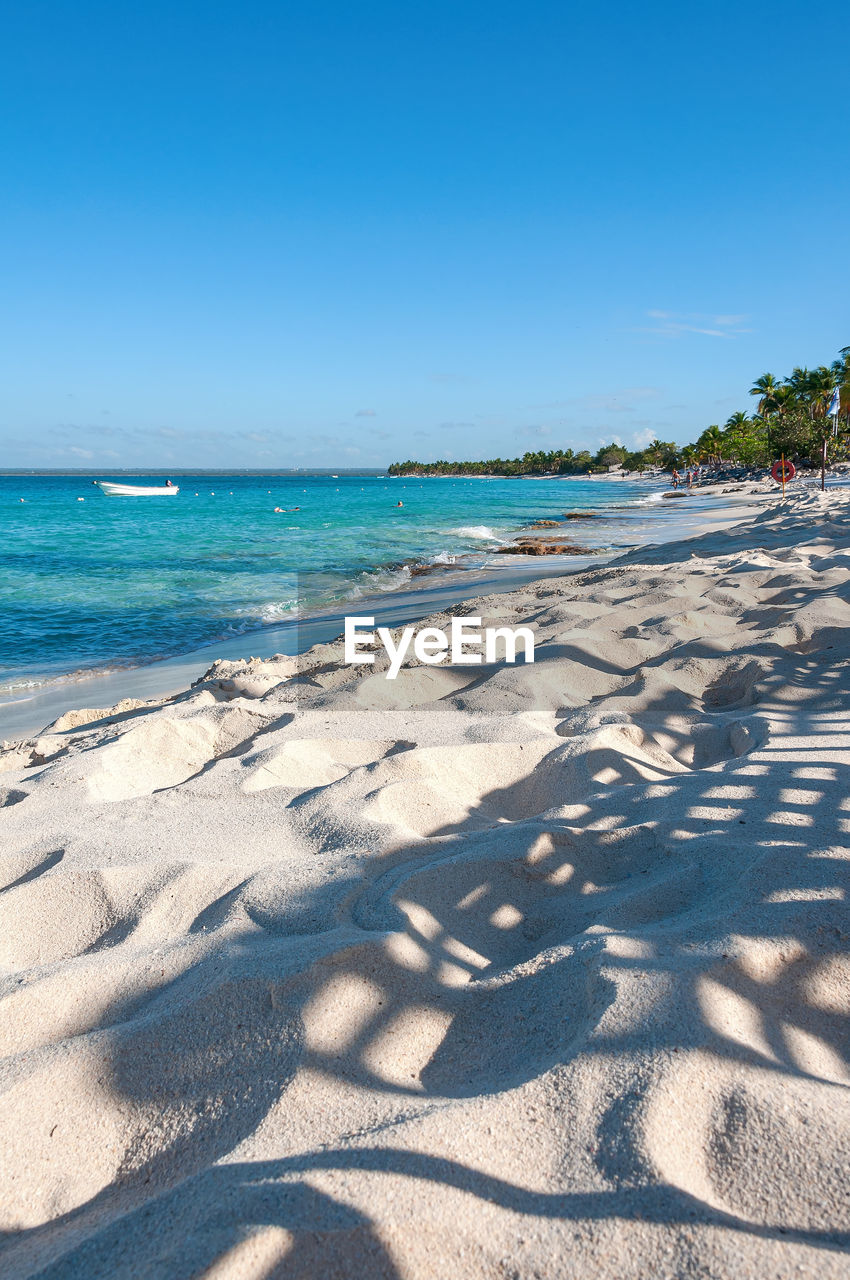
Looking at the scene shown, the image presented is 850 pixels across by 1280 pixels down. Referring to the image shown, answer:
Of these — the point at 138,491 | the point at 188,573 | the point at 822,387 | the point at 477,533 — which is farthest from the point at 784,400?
the point at 138,491

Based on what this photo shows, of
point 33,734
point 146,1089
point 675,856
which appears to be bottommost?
point 33,734

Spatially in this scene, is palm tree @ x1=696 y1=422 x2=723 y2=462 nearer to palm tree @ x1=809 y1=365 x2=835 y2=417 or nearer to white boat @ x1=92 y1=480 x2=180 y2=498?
palm tree @ x1=809 y1=365 x2=835 y2=417

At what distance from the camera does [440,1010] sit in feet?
5.61

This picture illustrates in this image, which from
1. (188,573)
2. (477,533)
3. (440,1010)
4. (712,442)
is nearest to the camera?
(440,1010)

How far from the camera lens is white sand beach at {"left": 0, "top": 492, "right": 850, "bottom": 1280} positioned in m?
1.11

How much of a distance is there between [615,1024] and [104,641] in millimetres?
10872

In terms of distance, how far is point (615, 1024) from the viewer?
58.4 inches

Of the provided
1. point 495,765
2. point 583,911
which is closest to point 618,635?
point 495,765

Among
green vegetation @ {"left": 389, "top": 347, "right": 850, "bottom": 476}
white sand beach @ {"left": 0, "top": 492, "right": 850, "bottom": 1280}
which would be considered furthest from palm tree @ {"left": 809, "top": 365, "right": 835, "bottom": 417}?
white sand beach @ {"left": 0, "top": 492, "right": 850, "bottom": 1280}

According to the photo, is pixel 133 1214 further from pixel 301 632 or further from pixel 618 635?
pixel 301 632

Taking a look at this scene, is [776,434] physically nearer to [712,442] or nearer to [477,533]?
[712,442]

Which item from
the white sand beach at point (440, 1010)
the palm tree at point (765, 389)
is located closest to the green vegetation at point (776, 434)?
the palm tree at point (765, 389)

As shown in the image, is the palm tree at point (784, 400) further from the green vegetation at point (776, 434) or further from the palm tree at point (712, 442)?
the palm tree at point (712, 442)

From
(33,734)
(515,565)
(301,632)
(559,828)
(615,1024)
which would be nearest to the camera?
(615,1024)
